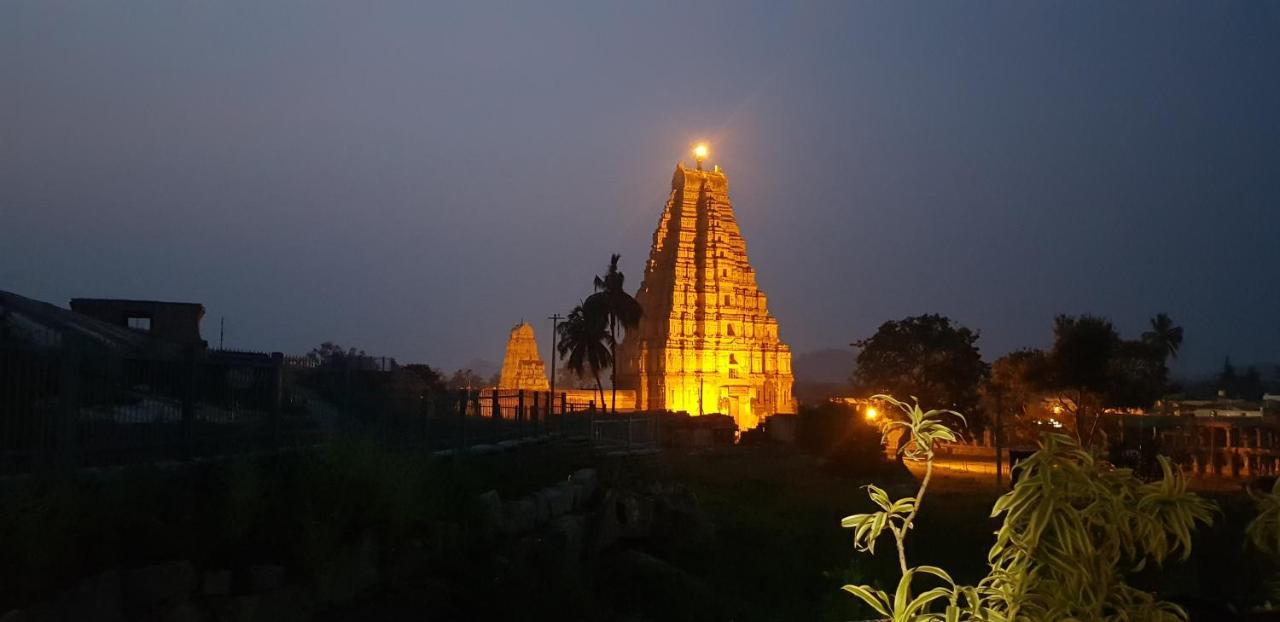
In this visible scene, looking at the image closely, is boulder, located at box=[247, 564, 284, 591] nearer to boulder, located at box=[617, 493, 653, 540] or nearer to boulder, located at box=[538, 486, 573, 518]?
boulder, located at box=[538, 486, 573, 518]

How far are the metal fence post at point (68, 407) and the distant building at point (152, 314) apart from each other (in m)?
14.8

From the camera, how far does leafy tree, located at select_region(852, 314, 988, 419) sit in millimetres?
51250

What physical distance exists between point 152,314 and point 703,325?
49749 millimetres

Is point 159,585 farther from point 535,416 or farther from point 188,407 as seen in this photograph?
point 535,416

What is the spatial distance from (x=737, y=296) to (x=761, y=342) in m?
3.76

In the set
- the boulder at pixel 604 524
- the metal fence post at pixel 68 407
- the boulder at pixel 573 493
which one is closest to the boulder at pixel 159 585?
the metal fence post at pixel 68 407

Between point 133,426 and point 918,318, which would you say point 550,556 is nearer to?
point 133,426

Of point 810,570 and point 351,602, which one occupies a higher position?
point 351,602

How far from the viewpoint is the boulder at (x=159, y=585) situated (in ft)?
21.4

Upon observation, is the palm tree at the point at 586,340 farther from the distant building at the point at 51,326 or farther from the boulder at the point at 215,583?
the boulder at the point at 215,583

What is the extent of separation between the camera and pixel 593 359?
58.2 metres

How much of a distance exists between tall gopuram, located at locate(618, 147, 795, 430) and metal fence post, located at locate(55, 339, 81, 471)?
202ft

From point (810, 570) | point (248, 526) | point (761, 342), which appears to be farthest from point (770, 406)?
point (248, 526)

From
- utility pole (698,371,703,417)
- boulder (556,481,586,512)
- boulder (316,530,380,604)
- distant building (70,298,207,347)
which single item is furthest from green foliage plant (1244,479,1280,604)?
utility pole (698,371,703,417)
